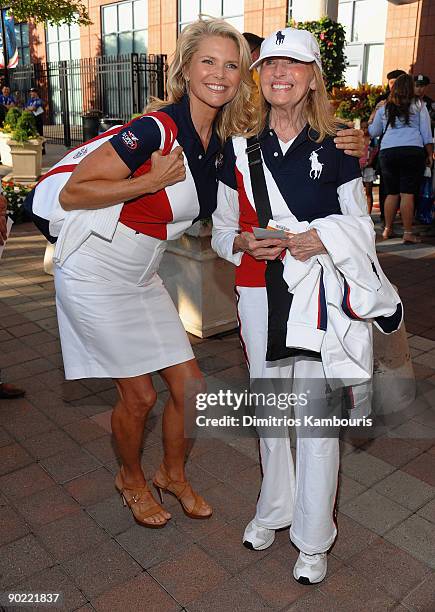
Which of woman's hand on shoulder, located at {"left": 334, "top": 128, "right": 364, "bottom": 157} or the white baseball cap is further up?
the white baseball cap

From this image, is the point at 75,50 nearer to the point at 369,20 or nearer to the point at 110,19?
the point at 110,19

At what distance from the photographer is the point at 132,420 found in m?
2.96

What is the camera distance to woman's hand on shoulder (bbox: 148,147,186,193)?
252cm

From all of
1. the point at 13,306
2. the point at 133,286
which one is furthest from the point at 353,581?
the point at 13,306

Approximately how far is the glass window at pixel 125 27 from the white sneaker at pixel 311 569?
25.8 meters

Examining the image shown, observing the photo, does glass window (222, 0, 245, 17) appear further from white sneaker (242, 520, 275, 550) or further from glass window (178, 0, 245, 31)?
white sneaker (242, 520, 275, 550)

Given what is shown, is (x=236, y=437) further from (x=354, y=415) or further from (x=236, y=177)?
(x=236, y=177)

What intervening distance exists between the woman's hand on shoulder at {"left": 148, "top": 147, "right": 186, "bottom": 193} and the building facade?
7521mm

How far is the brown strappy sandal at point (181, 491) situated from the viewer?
312 cm

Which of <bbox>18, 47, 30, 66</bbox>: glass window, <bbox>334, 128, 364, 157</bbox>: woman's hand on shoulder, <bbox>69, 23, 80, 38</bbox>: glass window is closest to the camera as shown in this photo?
<bbox>334, 128, 364, 157</bbox>: woman's hand on shoulder

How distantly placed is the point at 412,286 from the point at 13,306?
4.21m

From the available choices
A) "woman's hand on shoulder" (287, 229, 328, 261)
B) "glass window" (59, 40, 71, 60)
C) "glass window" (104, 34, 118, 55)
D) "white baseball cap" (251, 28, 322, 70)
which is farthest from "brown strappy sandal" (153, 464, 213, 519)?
"glass window" (59, 40, 71, 60)

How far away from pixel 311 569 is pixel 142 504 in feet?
2.89

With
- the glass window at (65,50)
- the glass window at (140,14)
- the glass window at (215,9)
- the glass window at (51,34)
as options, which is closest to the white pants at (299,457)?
the glass window at (215,9)
